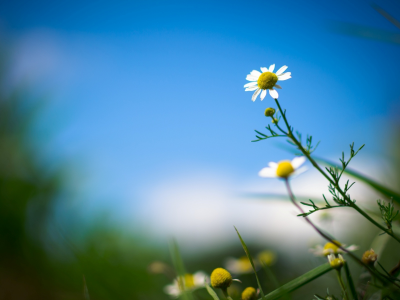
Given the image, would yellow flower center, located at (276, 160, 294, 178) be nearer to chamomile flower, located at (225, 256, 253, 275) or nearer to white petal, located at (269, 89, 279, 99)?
white petal, located at (269, 89, 279, 99)

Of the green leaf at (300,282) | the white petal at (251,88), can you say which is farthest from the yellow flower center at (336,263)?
the white petal at (251,88)

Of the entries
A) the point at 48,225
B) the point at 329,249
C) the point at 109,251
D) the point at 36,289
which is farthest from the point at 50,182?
the point at 329,249

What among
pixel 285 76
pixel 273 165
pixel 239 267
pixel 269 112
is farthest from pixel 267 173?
pixel 239 267

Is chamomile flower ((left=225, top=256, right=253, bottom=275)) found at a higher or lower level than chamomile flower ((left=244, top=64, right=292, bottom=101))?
lower

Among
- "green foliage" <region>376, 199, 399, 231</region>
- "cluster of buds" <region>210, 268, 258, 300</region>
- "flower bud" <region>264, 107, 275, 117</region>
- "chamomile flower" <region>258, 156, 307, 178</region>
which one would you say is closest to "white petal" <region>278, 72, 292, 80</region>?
"flower bud" <region>264, 107, 275, 117</region>

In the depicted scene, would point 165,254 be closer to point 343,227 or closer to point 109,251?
point 109,251

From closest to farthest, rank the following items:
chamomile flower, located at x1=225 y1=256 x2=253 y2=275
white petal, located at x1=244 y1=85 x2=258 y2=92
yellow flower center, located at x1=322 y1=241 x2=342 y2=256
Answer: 1. yellow flower center, located at x1=322 y1=241 x2=342 y2=256
2. white petal, located at x1=244 y1=85 x2=258 y2=92
3. chamomile flower, located at x1=225 y1=256 x2=253 y2=275
